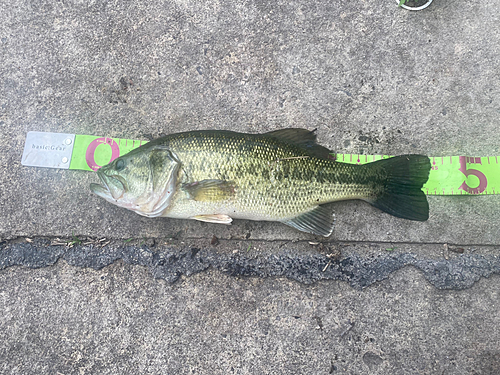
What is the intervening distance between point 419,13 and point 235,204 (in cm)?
276

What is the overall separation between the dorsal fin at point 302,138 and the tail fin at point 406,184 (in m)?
0.48

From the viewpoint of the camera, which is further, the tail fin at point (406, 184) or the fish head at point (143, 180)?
the tail fin at point (406, 184)

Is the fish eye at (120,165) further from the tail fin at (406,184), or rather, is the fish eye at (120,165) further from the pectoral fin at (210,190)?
the tail fin at (406,184)

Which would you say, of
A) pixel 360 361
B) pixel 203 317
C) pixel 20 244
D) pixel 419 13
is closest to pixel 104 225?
pixel 20 244

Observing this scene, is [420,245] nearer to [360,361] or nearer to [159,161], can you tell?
[360,361]

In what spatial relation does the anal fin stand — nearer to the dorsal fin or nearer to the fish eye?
the dorsal fin

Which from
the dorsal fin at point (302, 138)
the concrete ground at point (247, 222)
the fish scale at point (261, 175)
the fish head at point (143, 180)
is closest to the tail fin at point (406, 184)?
the fish scale at point (261, 175)

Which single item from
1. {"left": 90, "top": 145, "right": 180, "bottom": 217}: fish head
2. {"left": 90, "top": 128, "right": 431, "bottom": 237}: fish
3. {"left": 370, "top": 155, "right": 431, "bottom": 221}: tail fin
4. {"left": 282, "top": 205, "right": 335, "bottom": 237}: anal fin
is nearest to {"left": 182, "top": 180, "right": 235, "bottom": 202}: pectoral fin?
{"left": 90, "top": 128, "right": 431, "bottom": 237}: fish

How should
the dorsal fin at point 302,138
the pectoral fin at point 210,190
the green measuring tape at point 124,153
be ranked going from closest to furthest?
the pectoral fin at point 210,190 < the dorsal fin at point 302,138 < the green measuring tape at point 124,153

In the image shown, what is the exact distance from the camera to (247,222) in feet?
9.25

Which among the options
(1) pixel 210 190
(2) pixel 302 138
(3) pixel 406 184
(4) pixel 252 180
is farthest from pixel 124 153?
(3) pixel 406 184

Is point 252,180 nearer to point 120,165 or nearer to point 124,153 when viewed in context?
point 120,165

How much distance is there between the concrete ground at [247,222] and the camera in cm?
258

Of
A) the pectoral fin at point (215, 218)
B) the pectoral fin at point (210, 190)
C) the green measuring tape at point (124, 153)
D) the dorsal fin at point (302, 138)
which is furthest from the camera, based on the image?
the green measuring tape at point (124, 153)
